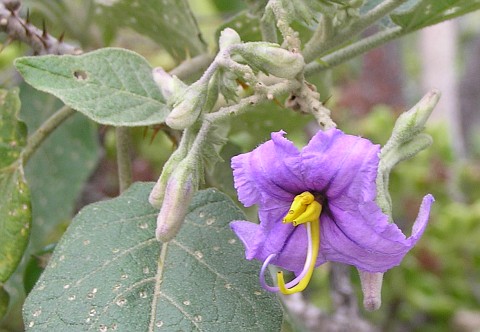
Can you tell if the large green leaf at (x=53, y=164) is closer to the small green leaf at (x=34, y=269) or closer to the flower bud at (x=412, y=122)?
the small green leaf at (x=34, y=269)

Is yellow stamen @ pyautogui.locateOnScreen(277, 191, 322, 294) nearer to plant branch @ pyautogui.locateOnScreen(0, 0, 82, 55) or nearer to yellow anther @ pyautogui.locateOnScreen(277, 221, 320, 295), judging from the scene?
yellow anther @ pyautogui.locateOnScreen(277, 221, 320, 295)

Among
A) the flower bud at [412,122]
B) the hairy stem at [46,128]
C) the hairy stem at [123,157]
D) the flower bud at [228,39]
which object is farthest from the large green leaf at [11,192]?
the flower bud at [412,122]

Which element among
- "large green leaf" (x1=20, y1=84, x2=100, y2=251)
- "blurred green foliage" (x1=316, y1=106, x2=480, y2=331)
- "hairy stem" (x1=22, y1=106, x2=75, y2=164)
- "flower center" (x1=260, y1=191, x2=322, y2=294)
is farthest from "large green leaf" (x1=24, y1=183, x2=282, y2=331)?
"blurred green foliage" (x1=316, y1=106, x2=480, y2=331)

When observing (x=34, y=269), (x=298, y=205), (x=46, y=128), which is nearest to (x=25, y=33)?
(x=46, y=128)

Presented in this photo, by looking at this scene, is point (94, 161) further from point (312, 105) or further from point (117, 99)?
point (312, 105)

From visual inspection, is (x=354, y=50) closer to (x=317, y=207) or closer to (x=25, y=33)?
(x=317, y=207)

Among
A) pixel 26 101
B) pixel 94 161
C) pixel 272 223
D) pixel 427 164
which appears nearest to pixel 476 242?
pixel 427 164
